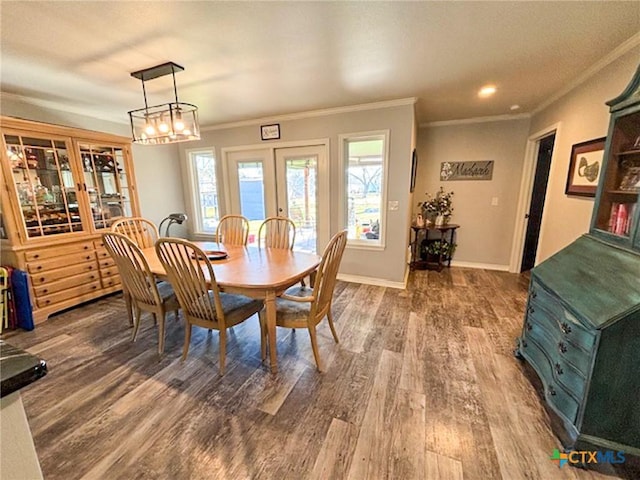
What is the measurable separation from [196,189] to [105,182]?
1547mm

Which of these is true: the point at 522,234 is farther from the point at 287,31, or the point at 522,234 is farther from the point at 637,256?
the point at 287,31

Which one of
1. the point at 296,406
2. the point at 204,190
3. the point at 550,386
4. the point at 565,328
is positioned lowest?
the point at 296,406

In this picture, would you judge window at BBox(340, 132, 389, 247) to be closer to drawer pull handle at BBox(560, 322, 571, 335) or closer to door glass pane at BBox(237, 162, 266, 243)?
door glass pane at BBox(237, 162, 266, 243)

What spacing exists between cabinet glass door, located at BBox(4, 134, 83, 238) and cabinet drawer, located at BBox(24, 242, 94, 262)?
166 mm

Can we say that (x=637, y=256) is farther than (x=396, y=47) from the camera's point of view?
No

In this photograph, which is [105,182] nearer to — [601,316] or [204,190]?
[204,190]

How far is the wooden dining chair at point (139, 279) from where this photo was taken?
79.6 inches

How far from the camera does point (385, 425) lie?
154 centimetres

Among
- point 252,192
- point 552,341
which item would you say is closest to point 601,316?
point 552,341

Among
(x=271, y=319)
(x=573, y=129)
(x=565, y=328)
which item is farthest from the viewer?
(x=573, y=129)

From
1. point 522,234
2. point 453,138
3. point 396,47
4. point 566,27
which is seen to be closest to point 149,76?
point 396,47

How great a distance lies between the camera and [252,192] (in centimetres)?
433

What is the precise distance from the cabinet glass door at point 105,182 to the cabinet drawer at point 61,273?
49cm

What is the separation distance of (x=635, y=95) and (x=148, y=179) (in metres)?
5.27
